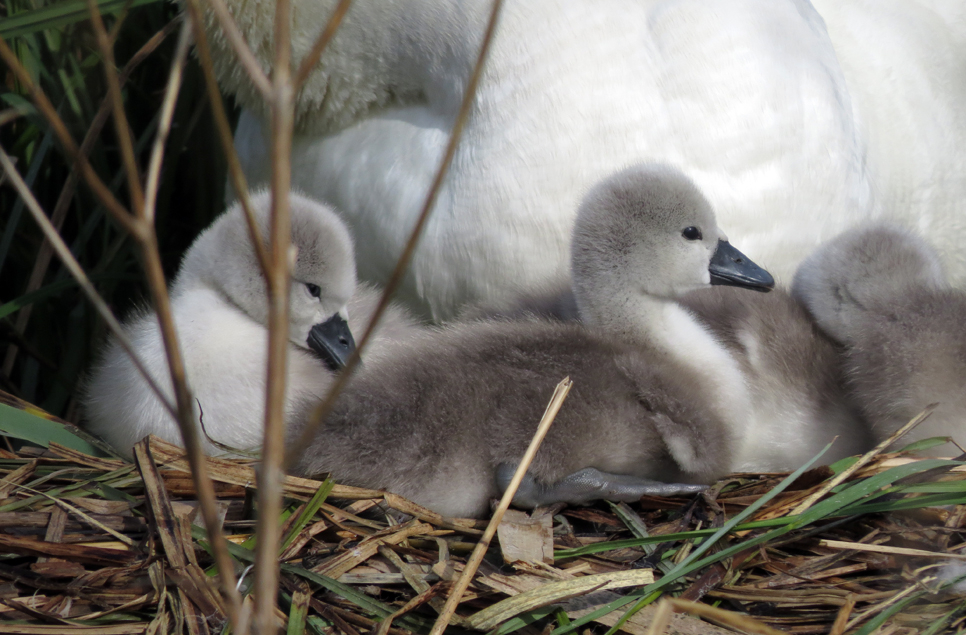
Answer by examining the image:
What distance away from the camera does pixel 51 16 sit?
1815 millimetres

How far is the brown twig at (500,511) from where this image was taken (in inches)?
52.2

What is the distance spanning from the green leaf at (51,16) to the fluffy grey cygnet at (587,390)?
0.82 meters

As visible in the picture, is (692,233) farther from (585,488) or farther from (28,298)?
(28,298)

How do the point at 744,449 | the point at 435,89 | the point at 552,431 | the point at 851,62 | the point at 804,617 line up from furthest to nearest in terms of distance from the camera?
the point at 851,62
the point at 435,89
the point at 744,449
the point at 552,431
the point at 804,617

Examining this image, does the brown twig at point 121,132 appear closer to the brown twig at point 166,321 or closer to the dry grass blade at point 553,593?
the brown twig at point 166,321

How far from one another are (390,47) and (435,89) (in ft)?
0.52

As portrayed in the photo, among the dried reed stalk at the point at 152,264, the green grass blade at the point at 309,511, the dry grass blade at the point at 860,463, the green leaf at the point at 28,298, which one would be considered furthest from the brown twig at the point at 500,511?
the green leaf at the point at 28,298

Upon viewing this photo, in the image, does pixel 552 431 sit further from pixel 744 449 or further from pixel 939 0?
pixel 939 0

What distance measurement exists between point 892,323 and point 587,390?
60 cm

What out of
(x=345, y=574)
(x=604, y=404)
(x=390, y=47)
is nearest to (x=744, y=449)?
(x=604, y=404)

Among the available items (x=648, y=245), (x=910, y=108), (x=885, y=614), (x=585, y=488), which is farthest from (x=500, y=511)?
(x=910, y=108)

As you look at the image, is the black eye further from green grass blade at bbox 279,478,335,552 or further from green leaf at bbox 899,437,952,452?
green grass blade at bbox 279,478,335,552

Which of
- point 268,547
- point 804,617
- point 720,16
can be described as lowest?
point 804,617

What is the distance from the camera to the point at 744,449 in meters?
1.88
